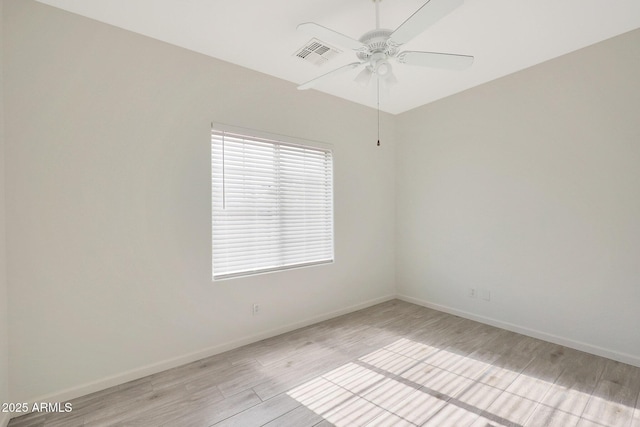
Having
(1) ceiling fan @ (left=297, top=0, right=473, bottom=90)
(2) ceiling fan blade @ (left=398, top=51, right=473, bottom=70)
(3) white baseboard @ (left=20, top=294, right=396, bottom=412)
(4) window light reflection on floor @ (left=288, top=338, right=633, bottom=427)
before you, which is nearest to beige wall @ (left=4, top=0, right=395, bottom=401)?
(3) white baseboard @ (left=20, top=294, right=396, bottom=412)

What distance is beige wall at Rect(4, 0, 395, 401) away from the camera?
187cm

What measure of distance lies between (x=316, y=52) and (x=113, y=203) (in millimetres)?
2109

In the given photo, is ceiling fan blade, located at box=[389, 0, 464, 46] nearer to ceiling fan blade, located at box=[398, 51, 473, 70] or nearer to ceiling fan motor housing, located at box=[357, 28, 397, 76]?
ceiling fan motor housing, located at box=[357, 28, 397, 76]

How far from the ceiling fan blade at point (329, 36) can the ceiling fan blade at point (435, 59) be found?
0.29 metres

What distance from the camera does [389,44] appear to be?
177cm

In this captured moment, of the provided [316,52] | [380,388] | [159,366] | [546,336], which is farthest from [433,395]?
[316,52]

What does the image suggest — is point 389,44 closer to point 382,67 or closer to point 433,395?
point 382,67

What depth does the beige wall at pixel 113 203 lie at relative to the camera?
6.15 ft

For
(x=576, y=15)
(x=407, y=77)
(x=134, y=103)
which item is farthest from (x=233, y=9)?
(x=576, y=15)

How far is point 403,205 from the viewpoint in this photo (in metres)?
4.19

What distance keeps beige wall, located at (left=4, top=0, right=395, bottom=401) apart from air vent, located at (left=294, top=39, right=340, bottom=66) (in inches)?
22.0

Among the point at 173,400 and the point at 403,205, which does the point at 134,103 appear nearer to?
the point at 173,400

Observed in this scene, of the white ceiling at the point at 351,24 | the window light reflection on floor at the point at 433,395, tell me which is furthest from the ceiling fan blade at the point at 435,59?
the window light reflection on floor at the point at 433,395

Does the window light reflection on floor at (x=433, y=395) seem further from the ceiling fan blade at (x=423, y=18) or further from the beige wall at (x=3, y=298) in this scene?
the ceiling fan blade at (x=423, y=18)
